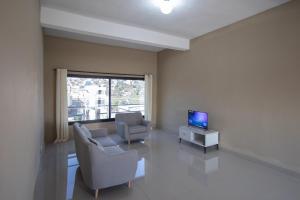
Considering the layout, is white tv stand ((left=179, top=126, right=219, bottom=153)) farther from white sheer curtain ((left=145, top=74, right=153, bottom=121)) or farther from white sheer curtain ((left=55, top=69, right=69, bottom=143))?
white sheer curtain ((left=55, top=69, right=69, bottom=143))

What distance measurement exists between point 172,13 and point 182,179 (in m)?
3.18

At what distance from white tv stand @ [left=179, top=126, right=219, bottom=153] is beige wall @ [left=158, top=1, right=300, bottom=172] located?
9.9 inches

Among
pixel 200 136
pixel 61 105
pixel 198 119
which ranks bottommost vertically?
pixel 200 136

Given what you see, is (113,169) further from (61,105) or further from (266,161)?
(61,105)

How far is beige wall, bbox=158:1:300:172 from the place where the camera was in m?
3.17

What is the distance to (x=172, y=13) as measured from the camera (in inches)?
140

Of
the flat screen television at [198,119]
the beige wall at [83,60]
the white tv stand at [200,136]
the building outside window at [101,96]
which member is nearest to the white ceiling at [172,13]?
the beige wall at [83,60]

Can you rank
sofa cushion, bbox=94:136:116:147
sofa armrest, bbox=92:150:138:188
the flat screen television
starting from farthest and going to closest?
the flat screen television, sofa cushion, bbox=94:136:116:147, sofa armrest, bbox=92:150:138:188

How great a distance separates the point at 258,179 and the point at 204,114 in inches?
74.4

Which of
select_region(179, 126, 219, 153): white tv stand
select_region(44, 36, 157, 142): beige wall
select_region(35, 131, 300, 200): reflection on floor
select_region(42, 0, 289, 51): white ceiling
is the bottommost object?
select_region(35, 131, 300, 200): reflection on floor

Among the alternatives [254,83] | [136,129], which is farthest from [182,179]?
[254,83]

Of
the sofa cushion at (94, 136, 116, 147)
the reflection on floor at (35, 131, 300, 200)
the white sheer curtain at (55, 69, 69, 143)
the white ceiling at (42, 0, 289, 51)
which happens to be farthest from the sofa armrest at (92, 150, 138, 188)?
the white sheer curtain at (55, 69, 69, 143)

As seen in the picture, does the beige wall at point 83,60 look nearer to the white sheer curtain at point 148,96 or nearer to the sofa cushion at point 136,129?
the white sheer curtain at point 148,96

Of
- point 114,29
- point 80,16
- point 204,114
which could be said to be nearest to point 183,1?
point 114,29
